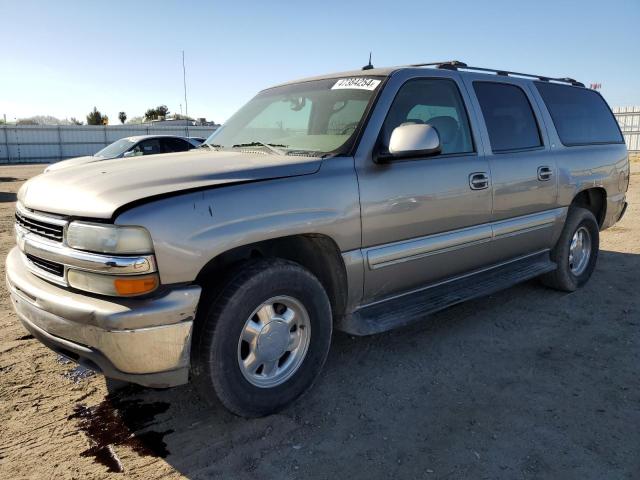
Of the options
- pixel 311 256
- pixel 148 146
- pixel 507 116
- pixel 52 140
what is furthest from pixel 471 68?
pixel 52 140

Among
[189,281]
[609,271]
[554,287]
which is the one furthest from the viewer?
[609,271]

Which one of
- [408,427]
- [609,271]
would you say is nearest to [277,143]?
[408,427]

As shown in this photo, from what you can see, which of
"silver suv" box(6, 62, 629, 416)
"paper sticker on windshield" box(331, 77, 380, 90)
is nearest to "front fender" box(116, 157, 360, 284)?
"silver suv" box(6, 62, 629, 416)

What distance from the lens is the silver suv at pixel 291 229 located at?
2.32 m

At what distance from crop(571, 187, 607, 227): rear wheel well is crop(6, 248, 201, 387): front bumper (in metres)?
4.09

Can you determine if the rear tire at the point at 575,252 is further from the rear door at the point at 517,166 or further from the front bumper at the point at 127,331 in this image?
the front bumper at the point at 127,331

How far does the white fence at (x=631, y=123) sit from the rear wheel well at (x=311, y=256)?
2936cm

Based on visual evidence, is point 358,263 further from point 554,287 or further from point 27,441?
point 554,287

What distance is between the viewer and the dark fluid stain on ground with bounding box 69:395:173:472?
99.1 inches

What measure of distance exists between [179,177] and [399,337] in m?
2.15

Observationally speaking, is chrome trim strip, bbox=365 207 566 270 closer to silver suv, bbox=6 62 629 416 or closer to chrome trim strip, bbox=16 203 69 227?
silver suv, bbox=6 62 629 416

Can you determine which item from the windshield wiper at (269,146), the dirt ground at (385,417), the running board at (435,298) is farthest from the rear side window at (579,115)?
the windshield wiper at (269,146)

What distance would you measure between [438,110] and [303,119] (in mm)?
983

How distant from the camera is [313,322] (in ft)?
9.52
